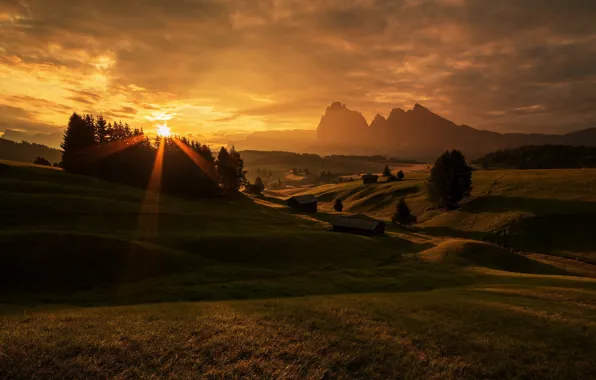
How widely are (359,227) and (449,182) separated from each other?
179 ft

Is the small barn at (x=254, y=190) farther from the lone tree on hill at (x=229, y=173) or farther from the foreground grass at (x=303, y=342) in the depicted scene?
the foreground grass at (x=303, y=342)

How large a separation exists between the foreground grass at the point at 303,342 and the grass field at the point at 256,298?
8cm

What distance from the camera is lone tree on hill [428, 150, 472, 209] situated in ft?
351

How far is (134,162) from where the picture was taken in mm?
95312

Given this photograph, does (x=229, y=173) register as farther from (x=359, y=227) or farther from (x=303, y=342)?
(x=303, y=342)

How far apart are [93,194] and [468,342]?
243ft

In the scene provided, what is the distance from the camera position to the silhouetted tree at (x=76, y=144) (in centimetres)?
9081

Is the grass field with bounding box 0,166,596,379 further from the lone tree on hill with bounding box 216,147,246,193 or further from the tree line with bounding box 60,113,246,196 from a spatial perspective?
the lone tree on hill with bounding box 216,147,246,193

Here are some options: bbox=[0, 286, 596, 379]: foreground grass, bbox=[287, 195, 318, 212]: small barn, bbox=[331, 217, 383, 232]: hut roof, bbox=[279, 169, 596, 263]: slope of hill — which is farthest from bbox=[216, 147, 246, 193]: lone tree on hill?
bbox=[0, 286, 596, 379]: foreground grass

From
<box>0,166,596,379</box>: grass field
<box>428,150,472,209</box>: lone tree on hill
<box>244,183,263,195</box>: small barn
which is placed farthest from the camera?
<box>244,183,263,195</box>: small barn

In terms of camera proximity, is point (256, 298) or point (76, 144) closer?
point (256, 298)

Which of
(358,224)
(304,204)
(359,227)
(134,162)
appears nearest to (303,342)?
(359,227)

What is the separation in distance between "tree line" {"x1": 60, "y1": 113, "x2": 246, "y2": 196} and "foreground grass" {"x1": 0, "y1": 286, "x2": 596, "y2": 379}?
7851 centimetres

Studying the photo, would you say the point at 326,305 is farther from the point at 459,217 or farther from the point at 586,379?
the point at 459,217
